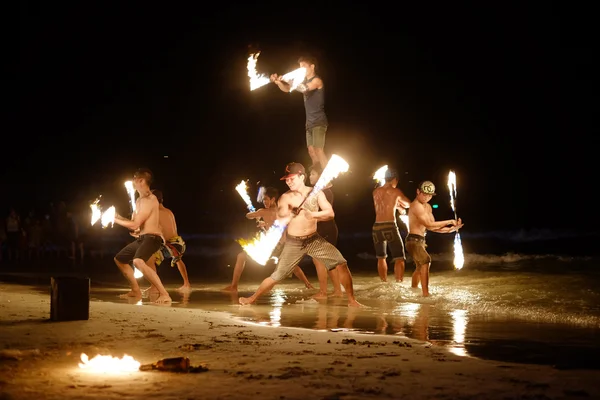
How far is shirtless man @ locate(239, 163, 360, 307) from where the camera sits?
13438 mm

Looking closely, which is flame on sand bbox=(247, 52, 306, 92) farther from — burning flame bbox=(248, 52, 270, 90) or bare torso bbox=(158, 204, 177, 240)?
bare torso bbox=(158, 204, 177, 240)

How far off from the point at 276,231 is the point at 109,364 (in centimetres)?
636

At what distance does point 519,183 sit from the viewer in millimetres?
71625

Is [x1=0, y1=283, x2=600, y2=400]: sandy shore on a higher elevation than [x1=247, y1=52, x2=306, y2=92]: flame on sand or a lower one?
lower

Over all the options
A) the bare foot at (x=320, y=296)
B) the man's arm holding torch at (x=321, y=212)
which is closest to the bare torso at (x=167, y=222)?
the bare foot at (x=320, y=296)

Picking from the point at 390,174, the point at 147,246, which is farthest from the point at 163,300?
the point at 390,174

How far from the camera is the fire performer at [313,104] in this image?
15.4 meters

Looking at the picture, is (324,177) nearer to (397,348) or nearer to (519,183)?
(397,348)

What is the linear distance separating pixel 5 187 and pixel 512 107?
43.6 metres

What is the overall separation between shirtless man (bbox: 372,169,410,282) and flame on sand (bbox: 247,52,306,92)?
3.34 m

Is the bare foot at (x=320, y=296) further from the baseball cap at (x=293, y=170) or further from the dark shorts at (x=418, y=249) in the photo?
the baseball cap at (x=293, y=170)

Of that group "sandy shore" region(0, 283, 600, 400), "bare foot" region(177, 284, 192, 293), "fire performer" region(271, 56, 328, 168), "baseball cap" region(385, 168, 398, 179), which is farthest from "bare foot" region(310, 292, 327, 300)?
"sandy shore" region(0, 283, 600, 400)

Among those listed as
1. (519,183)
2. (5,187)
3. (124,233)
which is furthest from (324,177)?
(519,183)

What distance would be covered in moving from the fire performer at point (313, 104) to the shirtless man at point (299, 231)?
2117 millimetres
